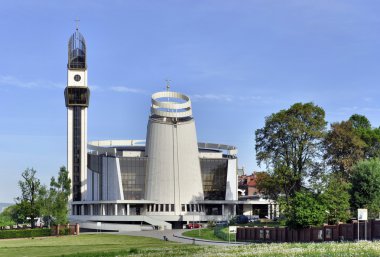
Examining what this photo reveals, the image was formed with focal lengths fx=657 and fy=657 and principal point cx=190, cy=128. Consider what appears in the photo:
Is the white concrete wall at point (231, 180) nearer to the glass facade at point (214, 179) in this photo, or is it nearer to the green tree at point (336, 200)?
the glass facade at point (214, 179)

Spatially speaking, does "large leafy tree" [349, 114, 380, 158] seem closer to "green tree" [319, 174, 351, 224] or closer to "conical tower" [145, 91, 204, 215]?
"green tree" [319, 174, 351, 224]

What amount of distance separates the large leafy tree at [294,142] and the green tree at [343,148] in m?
2.38

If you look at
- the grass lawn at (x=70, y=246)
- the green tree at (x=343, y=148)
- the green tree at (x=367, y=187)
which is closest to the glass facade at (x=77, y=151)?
→ the grass lawn at (x=70, y=246)

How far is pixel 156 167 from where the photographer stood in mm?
145125

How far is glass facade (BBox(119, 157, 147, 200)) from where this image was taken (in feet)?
476

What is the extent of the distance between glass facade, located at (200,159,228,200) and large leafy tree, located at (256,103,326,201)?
5130 centimetres

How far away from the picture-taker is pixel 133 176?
14600cm

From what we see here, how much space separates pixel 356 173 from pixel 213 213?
205ft

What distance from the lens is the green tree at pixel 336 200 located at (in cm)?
7669

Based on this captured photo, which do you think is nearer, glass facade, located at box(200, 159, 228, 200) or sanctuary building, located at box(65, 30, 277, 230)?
sanctuary building, located at box(65, 30, 277, 230)

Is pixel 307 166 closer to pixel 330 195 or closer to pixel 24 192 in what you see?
pixel 330 195

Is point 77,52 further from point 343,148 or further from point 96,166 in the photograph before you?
point 343,148

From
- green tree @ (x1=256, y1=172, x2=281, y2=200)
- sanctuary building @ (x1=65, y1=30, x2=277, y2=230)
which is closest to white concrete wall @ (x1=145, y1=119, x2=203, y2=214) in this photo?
sanctuary building @ (x1=65, y1=30, x2=277, y2=230)

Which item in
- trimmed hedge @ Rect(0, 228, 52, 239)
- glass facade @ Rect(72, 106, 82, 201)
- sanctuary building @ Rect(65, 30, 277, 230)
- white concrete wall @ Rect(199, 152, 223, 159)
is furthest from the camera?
glass facade @ Rect(72, 106, 82, 201)
